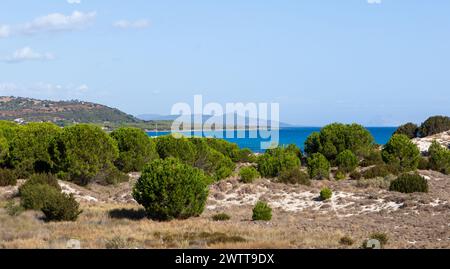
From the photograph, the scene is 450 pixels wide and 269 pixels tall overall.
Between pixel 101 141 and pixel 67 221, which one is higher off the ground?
pixel 101 141

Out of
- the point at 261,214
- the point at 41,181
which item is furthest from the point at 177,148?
the point at 261,214

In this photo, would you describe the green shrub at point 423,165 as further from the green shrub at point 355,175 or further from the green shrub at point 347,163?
the green shrub at point 355,175

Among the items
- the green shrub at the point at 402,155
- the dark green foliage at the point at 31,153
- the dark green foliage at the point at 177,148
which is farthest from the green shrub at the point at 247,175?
the green shrub at the point at 402,155

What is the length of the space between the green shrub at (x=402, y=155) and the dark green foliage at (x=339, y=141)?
5.33 m

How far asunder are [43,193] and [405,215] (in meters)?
17.0

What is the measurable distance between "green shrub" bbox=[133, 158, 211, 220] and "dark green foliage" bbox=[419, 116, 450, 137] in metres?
71.0

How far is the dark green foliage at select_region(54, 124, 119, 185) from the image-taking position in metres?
36.7

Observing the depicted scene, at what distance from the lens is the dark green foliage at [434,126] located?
285 feet

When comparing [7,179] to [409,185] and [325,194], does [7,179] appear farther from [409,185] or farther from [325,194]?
[409,185]

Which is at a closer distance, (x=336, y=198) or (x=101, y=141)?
(x=336, y=198)

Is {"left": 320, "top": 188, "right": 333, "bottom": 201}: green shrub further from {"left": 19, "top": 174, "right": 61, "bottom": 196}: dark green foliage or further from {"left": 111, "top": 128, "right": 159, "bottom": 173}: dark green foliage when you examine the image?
{"left": 111, "top": 128, "right": 159, "bottom": 173}: dark green foliage
